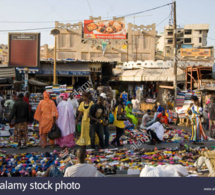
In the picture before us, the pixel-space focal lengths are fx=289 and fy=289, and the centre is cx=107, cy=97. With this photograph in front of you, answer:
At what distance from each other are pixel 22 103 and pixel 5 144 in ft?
5.05

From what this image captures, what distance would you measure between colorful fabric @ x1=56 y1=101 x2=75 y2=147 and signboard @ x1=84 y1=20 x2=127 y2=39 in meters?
28.6

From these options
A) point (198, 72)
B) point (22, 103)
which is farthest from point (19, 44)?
point (198, 72)

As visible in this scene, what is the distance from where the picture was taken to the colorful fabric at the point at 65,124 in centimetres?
865

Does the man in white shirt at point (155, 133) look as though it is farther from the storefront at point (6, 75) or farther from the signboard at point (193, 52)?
the signboard at point (193, 52)

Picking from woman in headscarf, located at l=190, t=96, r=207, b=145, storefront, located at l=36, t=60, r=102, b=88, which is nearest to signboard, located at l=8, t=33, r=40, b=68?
storefront, located at l=36, t=60, r=102, b=88

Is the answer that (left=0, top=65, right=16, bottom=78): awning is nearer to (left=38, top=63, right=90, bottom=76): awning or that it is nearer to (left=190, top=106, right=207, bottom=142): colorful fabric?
(left=38, top=63, right=90, bottom=76): awning

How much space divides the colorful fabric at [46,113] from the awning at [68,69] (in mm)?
10891

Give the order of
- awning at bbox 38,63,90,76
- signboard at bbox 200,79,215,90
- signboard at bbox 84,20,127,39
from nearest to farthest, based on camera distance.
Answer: signboard at bbox 200,79,215,90 < awning at bbox 38,63,90,76 < signboard at bbox 84,20,127,39

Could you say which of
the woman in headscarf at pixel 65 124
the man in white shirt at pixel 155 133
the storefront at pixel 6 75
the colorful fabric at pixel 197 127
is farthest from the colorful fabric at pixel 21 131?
the storefront at pixel 6 75

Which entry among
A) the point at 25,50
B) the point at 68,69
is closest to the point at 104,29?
the point at 68,69

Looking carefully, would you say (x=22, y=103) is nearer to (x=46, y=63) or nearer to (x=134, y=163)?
(x=134, y=163)

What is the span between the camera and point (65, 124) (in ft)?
28.5

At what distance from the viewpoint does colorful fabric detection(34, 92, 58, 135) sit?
8570 millimetres

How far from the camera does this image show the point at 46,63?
19.5m
